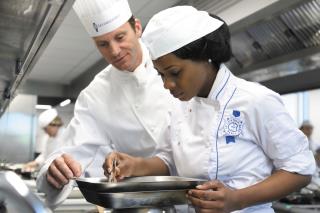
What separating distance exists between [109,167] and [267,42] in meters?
1.80

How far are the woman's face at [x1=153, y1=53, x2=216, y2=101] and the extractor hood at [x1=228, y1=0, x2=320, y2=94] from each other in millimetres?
1112

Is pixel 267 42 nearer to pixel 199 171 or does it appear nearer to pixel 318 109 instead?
pixel 199 171

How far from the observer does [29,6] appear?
78 cm

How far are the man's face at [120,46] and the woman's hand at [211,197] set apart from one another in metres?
0.70

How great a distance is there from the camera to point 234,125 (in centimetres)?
108

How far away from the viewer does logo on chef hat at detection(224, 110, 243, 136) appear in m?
1.07

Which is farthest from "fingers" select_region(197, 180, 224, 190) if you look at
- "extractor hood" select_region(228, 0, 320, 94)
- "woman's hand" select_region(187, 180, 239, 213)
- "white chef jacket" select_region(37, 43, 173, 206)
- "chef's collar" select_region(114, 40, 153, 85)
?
"extractor hood" select_region(228, 0, 320, 94)

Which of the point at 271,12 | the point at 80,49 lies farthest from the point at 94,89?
the point at 80,49

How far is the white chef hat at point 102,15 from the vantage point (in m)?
1.46

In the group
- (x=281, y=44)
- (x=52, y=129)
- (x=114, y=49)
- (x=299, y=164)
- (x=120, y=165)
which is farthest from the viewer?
(x=52, y=129)

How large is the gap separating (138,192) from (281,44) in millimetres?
1983

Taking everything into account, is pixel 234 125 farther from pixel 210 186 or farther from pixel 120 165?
pixel 120 165

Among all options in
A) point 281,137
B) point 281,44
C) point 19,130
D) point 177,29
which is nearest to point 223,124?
point 281,137

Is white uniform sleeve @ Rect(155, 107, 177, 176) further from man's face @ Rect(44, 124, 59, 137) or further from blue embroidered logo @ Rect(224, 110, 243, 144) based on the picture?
man's face @ Rect(44, 124, 59, 137)
